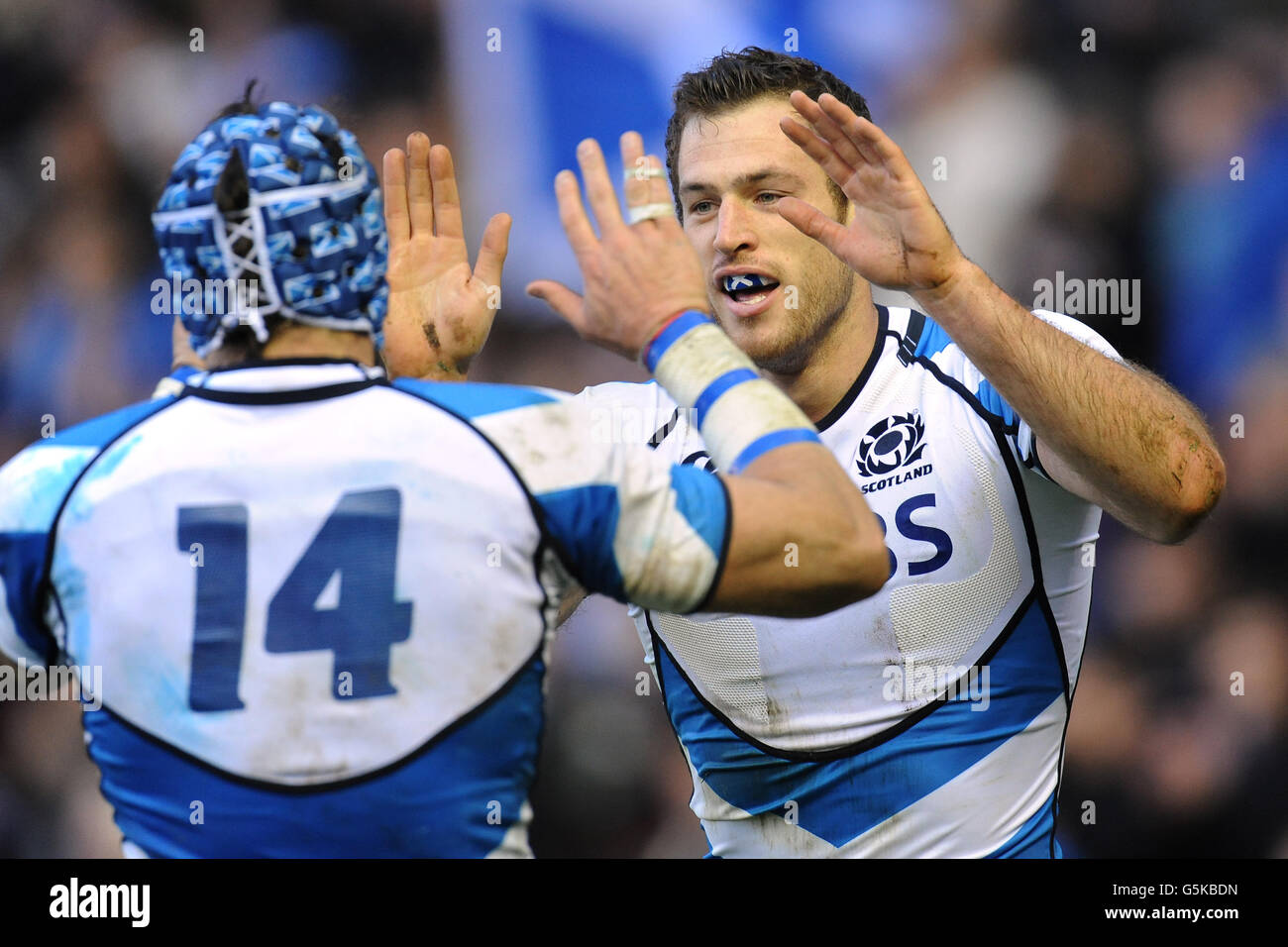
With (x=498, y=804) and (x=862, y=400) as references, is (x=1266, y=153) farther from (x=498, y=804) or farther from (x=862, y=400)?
(x=498, y=804)

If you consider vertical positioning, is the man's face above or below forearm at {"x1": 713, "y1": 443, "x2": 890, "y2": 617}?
above

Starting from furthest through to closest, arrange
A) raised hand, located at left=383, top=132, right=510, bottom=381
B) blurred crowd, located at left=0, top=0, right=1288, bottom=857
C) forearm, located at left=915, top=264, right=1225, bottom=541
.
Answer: blurred crowd, located at left=0, top=0, right=1288, bottom=857 → raised hand, located at left=383, top=132, right=510, bottom=381 → forearm, located at left=915, top=264, right=1225, bottom=541

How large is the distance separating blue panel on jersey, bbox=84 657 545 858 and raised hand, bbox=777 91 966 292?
1.27m

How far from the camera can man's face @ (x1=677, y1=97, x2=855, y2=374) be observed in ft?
11.5

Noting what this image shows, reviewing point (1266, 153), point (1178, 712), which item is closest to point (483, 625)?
point (1178, 712)

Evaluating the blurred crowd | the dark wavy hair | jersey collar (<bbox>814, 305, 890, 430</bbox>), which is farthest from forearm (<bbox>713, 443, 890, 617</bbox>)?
→ the blurred crowd

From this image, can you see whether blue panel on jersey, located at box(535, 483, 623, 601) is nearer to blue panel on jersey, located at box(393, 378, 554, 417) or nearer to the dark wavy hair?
blue panel on jersey, located at box(393, 378, 554, 417)

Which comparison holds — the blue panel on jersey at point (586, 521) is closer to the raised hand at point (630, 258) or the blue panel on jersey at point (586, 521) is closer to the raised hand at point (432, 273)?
the raised hand at point (630, 258)

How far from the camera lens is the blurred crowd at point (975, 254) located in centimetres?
491

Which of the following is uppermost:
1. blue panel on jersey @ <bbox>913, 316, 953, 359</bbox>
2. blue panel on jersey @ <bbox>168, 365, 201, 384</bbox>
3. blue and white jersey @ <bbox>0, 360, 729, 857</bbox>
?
blue panel on jersey @ <bbox>913, 316, 953, 359</bbox>

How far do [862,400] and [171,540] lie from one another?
192 centimetres

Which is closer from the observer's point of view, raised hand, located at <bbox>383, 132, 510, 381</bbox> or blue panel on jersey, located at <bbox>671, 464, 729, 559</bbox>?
blue panel on jersey, located at <bbox>671, 464, 729, 559</bbox>

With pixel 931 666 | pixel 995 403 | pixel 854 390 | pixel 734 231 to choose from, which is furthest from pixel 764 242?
pixel 931 666

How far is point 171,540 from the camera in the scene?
206 cm
